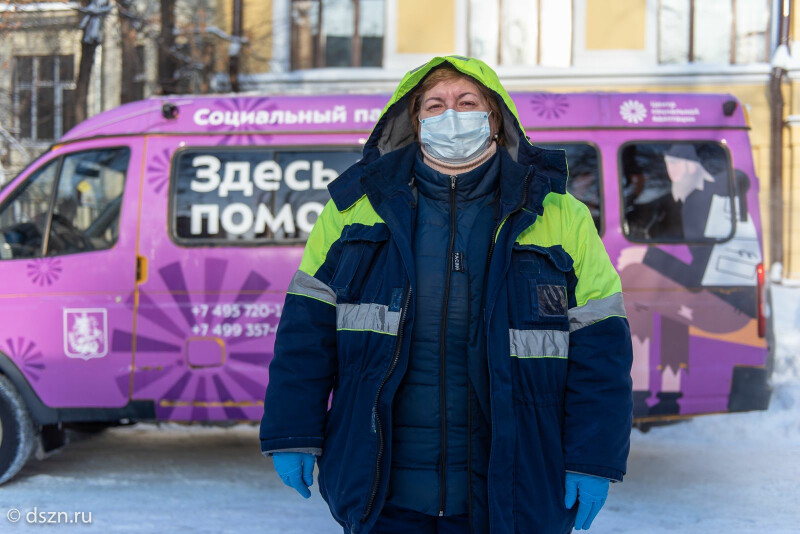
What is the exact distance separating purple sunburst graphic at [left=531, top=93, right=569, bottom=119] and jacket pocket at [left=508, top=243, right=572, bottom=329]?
331cm

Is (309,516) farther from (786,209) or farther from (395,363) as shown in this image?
(786,209)

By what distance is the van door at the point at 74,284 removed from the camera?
529 centimetres

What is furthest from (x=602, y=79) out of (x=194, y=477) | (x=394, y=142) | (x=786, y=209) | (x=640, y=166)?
(x=394, y=142)

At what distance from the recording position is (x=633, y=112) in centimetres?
534

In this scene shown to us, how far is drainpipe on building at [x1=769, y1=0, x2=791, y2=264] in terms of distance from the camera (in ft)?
41.0

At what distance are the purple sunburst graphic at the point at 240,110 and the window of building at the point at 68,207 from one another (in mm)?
712

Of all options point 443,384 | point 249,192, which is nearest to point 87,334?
point 249,192

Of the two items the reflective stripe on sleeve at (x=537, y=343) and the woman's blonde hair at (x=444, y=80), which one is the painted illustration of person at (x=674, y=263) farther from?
the reflective stripe on sleeve at (x=537, y=343)

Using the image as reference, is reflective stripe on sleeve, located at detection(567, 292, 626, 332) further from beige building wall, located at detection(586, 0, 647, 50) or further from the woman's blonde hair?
beige building wall, located at detection(586, 0, 647, 50)

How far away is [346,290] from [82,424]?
497cm

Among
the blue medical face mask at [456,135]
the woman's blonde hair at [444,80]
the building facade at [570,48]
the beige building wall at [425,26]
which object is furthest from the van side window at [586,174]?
the beige building wall at [425,26]

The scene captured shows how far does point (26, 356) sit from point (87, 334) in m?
0.45

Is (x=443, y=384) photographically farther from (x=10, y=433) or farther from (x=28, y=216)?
(x=28, y=216)

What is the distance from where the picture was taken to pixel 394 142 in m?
2.62
